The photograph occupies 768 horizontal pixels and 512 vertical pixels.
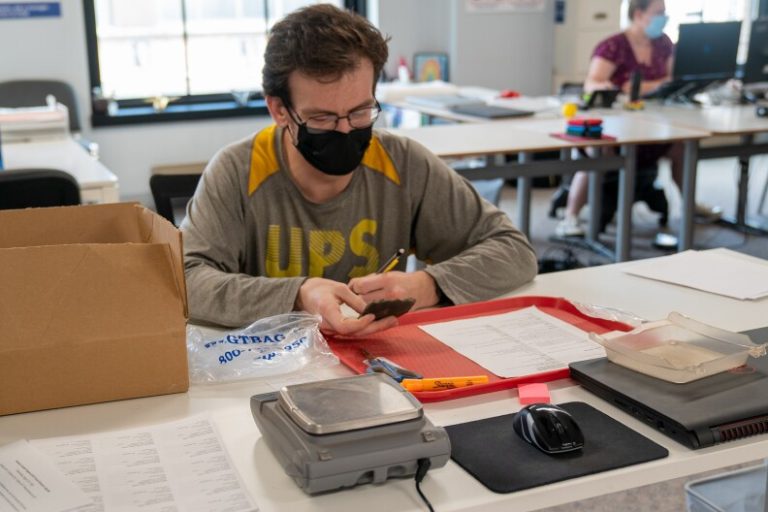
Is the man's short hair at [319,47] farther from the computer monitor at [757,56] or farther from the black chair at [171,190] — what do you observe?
the computer monitor at [757,56]

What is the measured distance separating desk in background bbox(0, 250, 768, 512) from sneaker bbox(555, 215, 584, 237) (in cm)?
340

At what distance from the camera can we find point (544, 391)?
1.22 metres

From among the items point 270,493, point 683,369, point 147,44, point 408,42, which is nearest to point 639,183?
point 408,42

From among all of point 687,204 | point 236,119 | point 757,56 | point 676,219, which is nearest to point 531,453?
point 687,204

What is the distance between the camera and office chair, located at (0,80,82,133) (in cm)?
508

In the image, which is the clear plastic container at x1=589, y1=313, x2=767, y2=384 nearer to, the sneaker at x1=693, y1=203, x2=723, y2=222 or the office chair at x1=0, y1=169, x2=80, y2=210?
the office chair at x1=0, y1=169, x2=80, y2=210

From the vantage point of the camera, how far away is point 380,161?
1896mm

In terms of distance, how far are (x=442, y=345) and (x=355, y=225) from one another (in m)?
0.52

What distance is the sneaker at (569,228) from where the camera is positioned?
4.94m

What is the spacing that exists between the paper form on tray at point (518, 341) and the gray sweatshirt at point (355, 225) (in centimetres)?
14

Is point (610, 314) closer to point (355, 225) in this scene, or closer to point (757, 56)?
point (355, 225)

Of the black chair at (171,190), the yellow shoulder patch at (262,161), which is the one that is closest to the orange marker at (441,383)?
the yellow shoulder patch at (262,161)

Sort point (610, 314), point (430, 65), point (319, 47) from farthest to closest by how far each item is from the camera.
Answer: point (430, 65)
point (319, 47)
point (610, 314)

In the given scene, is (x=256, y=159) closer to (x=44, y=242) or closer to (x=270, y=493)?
(x=44, y=242)
